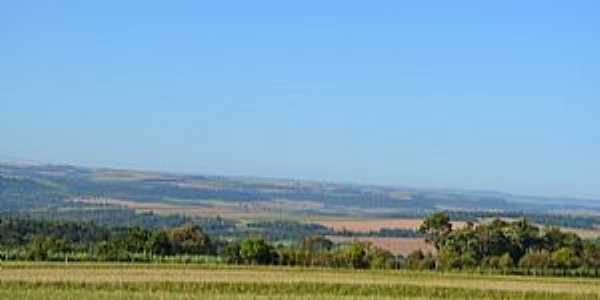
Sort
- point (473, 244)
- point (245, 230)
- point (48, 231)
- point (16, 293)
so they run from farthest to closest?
point (245, 230) < point (48, 231) < point (473, 244) < point (16, 293)

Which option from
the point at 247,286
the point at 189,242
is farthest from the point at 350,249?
the point at 247,286

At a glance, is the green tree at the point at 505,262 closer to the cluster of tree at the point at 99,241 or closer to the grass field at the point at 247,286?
the cluster of tree at the point at 99,241

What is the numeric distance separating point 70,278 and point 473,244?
4835 cm

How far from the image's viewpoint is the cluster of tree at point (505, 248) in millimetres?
74625

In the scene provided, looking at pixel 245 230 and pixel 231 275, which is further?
pixel 245 230

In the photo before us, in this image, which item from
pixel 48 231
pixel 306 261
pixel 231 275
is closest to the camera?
pixel 231 275

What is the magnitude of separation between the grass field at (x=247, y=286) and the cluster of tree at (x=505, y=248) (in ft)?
78.0

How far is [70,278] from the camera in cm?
4175

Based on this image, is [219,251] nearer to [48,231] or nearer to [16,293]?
[48,231]

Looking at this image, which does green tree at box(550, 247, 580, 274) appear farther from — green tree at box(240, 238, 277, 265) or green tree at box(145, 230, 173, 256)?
green tree at box(145, 230, 173, 256)

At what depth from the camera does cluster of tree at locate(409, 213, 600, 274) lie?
245ft

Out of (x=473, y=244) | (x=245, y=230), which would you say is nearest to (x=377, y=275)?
(x=473, y=244)

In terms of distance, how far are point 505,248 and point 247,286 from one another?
44694 mm

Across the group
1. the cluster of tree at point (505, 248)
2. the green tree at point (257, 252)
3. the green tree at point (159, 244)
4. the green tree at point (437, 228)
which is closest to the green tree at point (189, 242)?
the green tree at point (159, 244)
